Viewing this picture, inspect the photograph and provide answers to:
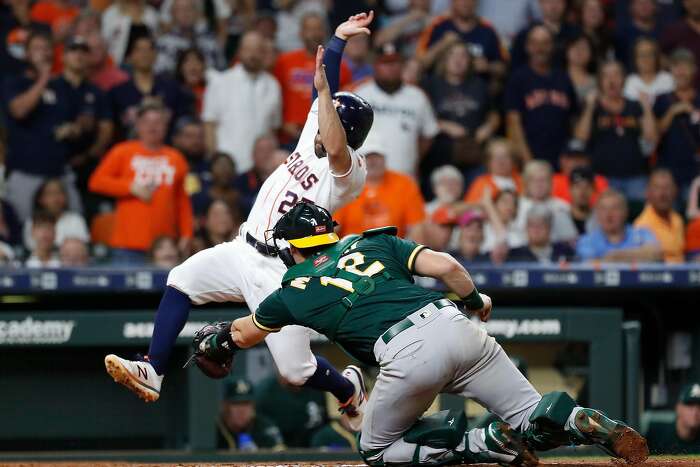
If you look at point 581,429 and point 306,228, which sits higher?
point 306,228

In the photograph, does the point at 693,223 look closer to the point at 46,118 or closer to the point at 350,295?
the point at 46,118

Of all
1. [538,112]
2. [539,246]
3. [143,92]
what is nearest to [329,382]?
[539,246]

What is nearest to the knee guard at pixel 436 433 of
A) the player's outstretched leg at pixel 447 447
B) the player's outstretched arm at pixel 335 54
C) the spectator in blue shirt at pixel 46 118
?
the player's outstretched leg at pixel 447 447

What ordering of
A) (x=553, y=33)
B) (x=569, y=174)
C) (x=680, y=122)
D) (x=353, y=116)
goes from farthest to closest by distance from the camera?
(x=553, y=33)
(x=680, y=122)
(x=569, y=174)
(x=353, y=116)

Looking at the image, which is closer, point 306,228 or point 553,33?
point 306,228

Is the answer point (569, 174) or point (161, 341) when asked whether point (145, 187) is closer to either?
point (569, 174)

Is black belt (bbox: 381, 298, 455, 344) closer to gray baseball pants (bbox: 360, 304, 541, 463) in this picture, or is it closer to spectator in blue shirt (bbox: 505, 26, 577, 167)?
gray baseball pants (bbox: 360, 304, 541, 463)

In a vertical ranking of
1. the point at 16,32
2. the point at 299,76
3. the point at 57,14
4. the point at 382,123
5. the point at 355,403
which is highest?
the point at 57,14

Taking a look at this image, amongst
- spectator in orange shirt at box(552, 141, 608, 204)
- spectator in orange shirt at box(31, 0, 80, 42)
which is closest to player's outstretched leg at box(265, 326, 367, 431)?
spectator in orange shirt at box(552, 141, 608, 204)

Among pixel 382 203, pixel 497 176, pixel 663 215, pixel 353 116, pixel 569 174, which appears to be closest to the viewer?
pixel 353 116
